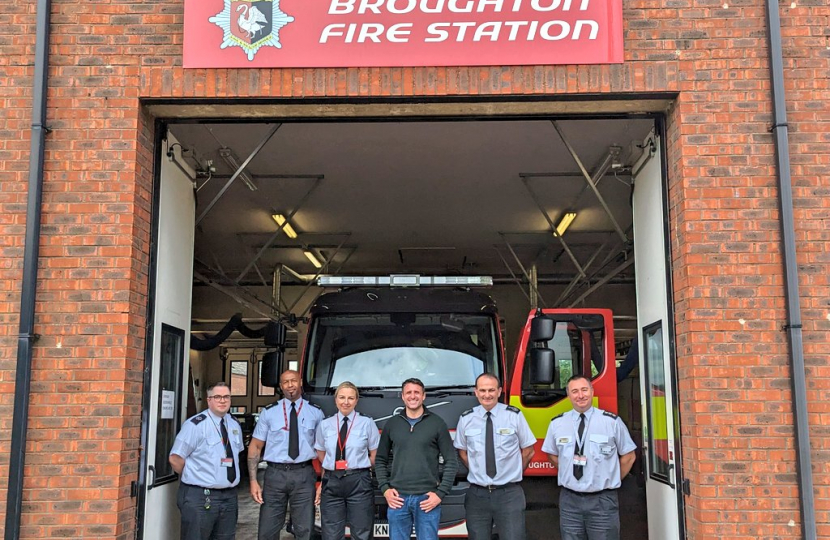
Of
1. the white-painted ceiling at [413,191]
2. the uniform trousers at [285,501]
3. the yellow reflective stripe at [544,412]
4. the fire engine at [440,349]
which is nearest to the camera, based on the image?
the uniform trousers at [285,501]

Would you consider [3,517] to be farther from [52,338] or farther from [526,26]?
[526,26]

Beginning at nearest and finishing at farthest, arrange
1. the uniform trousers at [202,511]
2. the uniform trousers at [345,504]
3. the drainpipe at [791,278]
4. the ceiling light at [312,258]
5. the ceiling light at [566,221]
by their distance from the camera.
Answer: the drainpipe at [791,278] < the uniform trousers at [202,511] < the uniform trousers at [345,504] < the ceiling light at [566,221] < the ceiling light at [312,258]

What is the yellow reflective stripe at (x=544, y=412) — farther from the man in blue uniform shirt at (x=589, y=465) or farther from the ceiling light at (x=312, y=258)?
the ceiling light at (x=312, y=258)

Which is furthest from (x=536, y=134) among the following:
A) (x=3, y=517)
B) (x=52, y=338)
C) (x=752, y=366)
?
(x=3, y=517)

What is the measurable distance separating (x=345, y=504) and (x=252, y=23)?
382 centimetres

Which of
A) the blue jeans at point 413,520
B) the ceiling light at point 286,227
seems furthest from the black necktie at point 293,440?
the ceiling light at point 286,227

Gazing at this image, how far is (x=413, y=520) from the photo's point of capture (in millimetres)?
5828

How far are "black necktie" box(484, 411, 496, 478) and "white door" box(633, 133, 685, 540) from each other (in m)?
1.33

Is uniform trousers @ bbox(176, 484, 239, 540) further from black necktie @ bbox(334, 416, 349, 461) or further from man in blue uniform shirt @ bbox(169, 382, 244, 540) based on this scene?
black necktie @ bbox(334, 416, 349, 461)

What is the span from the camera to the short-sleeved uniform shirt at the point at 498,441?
5926 millimetres

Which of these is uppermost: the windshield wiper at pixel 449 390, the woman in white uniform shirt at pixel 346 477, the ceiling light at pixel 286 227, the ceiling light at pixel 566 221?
the ceiling light at pixel 286 227

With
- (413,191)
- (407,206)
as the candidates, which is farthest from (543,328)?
(407,206)

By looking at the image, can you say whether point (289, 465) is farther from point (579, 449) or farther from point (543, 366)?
point (579, 449)

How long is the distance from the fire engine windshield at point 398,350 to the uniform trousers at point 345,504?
115 centimetres
